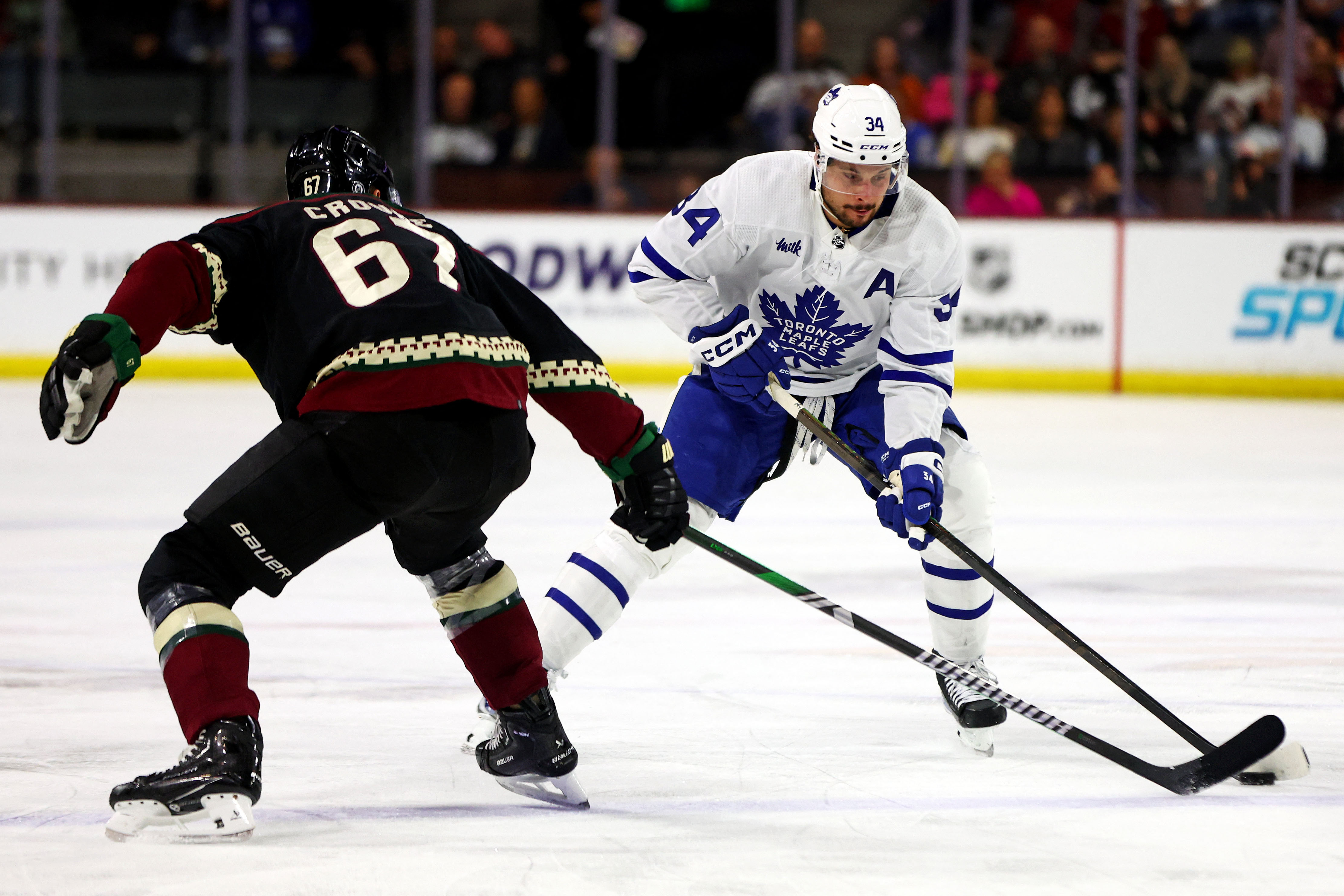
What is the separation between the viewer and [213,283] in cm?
224

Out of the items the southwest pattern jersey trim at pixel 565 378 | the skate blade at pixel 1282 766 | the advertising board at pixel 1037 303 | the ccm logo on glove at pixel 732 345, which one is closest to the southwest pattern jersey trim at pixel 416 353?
the southwest pattern jersey trim at pixel 565 378

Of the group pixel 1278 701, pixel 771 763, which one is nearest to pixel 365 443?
pixel 771 763

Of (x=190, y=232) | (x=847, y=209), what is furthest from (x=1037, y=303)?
(x=847, y=209)

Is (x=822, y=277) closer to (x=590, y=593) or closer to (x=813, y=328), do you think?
(x=813, y=328)

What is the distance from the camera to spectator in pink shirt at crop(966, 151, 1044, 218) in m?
8.81

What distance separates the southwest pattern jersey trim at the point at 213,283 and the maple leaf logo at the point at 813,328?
119 cm

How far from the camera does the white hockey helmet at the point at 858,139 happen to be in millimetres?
2910

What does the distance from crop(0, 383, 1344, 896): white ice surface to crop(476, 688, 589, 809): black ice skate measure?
0.12 feet

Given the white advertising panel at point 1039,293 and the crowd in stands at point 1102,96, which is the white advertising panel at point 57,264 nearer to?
the crowd in stands at point 1102,96

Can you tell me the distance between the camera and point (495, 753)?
2633 mm

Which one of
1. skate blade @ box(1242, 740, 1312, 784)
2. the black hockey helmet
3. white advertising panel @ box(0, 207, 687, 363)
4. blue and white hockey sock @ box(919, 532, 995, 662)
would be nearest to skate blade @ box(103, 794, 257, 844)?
the black hockey helmet

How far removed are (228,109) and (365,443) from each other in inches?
286

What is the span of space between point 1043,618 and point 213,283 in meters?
1.53

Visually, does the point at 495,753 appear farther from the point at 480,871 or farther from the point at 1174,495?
the point at 1174,495
